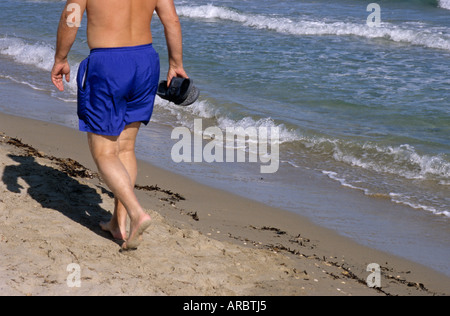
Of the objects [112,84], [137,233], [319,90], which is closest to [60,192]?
[137,233]

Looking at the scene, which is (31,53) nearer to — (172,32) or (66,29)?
(172,32)

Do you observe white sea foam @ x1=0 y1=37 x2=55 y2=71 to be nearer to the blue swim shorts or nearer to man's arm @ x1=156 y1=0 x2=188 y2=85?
man's arm @ x1=156 y1=0 x2=188 y2=85

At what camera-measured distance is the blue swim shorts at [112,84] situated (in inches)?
144

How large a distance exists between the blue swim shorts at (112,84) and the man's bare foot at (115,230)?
756mm

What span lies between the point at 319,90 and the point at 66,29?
7.26m

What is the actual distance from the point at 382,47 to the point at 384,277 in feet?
35.5

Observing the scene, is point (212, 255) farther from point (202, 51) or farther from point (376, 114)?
point (202, 51)

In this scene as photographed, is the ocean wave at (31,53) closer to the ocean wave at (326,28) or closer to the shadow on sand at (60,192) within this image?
the ocean wave at (326,28)

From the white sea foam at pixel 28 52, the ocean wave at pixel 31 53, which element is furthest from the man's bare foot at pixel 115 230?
the white sea foam at pixel 28 52

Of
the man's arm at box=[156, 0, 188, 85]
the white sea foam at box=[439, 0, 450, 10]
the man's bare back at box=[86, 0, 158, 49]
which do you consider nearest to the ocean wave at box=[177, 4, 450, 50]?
the white sea foam at box=[439, 0, 450, 10]

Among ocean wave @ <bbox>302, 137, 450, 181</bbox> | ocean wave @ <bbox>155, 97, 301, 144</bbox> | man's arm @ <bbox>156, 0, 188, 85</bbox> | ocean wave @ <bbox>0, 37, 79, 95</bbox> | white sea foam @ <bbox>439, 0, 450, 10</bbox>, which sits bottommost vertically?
ocean wave @ <bbox>302, 137, 450, 181</bbox>

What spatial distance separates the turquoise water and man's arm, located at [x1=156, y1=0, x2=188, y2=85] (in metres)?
2.19

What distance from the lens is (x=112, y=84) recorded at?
366 cm

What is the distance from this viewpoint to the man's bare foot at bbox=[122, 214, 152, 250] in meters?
3.75
